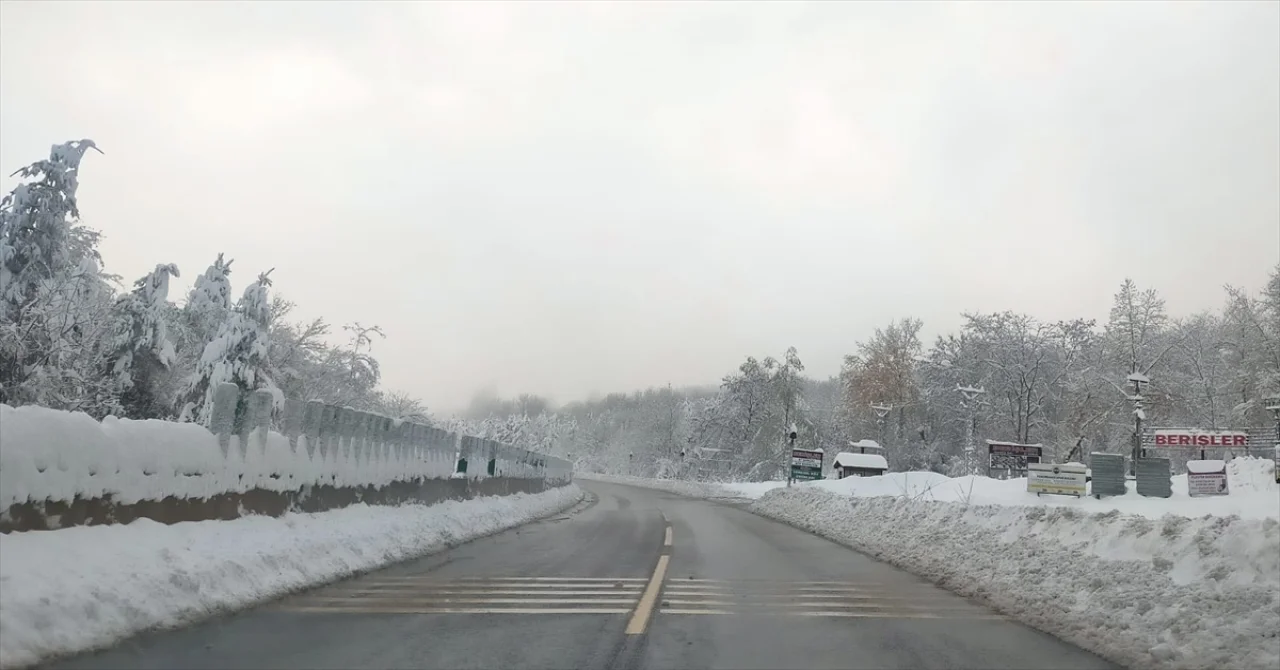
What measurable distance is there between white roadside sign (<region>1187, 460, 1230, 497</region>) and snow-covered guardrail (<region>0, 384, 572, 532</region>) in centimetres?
1404

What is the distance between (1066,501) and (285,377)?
3695 cm

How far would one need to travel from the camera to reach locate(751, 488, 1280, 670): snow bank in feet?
→ 20.0

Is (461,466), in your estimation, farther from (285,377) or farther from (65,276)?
(285,377)

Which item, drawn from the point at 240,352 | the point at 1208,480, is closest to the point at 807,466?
the point at 240,352

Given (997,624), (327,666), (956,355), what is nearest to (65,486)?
(327,666)

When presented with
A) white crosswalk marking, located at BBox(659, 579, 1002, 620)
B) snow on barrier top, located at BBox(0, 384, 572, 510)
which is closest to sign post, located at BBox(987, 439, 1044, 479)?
white crosswalk marking, located at BBox(659, 579, 1002, 620)

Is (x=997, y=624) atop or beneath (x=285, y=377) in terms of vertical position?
beneath

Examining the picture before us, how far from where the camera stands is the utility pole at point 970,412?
202ft

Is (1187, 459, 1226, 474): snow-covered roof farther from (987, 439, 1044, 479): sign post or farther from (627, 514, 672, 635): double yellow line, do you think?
(987, 439, 1044, 479): sign post

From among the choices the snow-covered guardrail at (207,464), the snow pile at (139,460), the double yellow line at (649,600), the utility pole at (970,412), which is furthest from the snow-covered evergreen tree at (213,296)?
the utility pole at (970,412)

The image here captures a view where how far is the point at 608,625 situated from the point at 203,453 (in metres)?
5.23

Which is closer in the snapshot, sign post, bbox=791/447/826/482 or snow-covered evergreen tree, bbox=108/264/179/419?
snow-covered evergreen tree, bbox=108/264/179/419

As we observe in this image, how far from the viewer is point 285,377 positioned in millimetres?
39719

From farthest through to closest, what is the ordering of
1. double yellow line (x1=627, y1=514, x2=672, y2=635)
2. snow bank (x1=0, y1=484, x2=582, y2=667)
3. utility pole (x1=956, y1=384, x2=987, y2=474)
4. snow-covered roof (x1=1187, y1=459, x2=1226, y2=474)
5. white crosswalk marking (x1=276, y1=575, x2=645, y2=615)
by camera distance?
utility pole (x1=956, y1=384, x2=987, y2=474) → snow-covered roof (x1=1187, y1=459, x2=1226, y2=474) → white crosswalk marking (x1=276, y1=575, x2=645, y2=615) → double yellow line (x1=627, y1=514, x2=672, y2=635) → snow bank (x1=0, y1=484, x2=582, y2=667)
